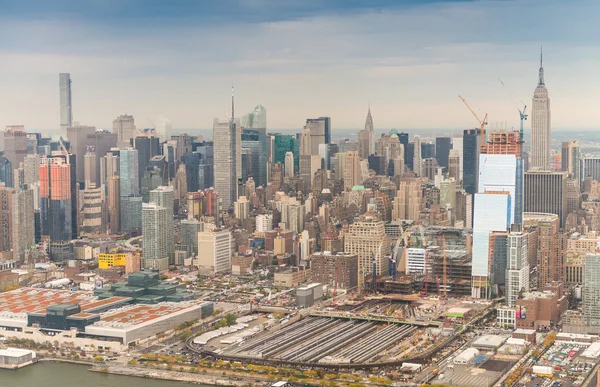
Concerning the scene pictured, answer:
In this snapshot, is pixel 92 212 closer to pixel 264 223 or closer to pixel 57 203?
pixel 57 203

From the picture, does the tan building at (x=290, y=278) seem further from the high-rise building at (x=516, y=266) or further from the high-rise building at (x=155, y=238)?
the high-rise building at (x=516, y=266)

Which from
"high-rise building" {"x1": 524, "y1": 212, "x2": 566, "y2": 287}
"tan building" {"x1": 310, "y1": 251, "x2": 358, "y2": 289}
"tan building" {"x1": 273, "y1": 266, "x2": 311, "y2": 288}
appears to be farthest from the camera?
"tan building" {"x1": 273, "y1": 266, "x2": 311, "y2": 288}

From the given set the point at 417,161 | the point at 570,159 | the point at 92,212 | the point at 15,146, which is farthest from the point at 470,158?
the point at 15,146

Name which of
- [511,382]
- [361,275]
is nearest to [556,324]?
[511,382]

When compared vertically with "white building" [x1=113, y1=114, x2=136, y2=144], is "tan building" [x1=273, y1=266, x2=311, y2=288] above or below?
below

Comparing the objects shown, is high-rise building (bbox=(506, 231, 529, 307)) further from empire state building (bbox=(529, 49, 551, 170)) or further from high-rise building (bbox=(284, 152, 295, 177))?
high-rise building (bbox=(284, 152, 295, 177))

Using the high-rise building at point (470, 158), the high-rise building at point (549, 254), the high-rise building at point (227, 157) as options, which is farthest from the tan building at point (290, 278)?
the high-rise building at point (227, 157)

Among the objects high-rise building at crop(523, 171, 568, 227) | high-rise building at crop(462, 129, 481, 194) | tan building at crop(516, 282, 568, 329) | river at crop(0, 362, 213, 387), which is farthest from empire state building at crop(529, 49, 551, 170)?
river at crop(0, 362, 213, 387)

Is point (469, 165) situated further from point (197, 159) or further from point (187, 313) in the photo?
point (187, 313)
